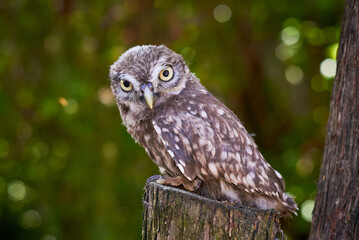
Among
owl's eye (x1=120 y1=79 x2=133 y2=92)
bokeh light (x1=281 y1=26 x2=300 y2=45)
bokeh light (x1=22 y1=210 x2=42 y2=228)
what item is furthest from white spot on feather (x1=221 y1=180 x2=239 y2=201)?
bokeh light (x1=22 y1=210 x2=42 y2=228)

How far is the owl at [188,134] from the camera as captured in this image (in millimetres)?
2805

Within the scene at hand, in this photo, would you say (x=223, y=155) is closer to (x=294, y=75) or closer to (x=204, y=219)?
(x=204, y=219)

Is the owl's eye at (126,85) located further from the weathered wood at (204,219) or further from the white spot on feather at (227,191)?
the weathered wood at (204,219)

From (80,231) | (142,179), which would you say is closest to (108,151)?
(142,179)

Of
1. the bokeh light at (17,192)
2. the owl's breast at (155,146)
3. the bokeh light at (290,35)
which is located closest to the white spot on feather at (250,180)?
the owl's breast at (155,146)

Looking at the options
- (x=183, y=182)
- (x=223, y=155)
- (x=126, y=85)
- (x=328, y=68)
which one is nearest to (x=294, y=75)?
(x=328, y=68)

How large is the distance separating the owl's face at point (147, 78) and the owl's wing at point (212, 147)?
144mm

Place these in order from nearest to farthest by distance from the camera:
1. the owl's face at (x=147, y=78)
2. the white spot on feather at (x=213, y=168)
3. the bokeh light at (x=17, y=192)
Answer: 1. the white spot on feather at (x=213, y=168)
2. the owl's face at (x=147, y=78)
3. the bokeh light at (x=17, y=192)

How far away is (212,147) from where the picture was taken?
2.83 meters

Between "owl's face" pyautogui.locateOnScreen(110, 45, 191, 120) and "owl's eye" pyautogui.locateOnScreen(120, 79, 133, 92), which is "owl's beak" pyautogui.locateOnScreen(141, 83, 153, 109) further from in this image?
"owl's eye" pyautogui.locateOnScreen(120, 79, 133, 92)

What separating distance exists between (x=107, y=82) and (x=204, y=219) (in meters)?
2.65

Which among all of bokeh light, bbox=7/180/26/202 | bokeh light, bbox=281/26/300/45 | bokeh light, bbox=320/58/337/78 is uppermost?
bokeh light, bbox=281/26/300/45

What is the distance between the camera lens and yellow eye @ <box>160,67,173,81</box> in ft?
10.1

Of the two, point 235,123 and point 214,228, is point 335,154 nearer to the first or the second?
point 235,123
